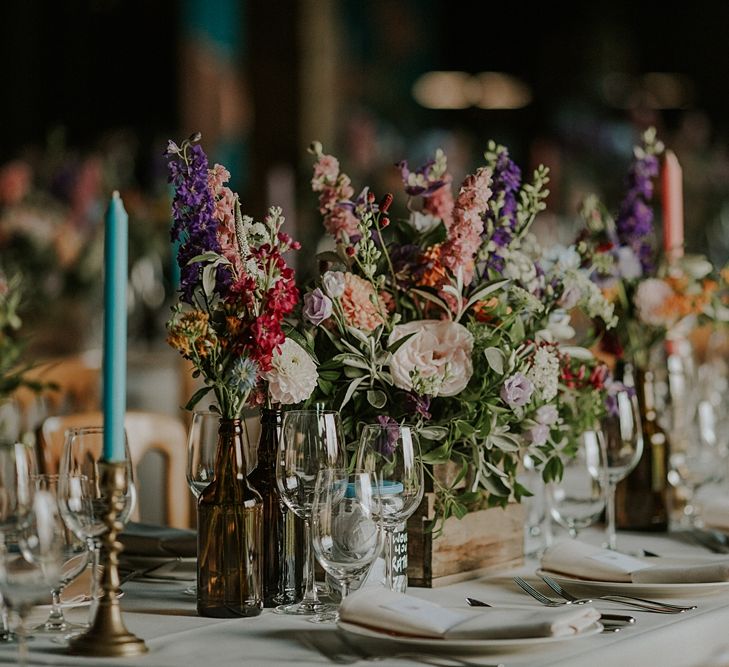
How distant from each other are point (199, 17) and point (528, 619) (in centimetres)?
780

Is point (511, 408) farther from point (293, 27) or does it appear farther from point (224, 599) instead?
point (293, 27)

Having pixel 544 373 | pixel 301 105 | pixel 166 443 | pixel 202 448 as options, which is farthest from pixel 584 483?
pixel 301 105

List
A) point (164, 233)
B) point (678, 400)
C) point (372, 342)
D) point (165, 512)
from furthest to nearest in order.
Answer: point (164, 233) → point (165, 512) → point (678, 400) → point (372, 342)

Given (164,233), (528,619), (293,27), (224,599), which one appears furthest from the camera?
(293,27)

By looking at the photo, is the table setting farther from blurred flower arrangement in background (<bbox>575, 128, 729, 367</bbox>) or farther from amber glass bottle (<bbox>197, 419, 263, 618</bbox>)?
blurred flower arrangement in background (<bbox>575, 128, 729, 367</bbox>)

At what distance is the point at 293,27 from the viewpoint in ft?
26.9

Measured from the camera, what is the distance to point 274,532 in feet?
5.29

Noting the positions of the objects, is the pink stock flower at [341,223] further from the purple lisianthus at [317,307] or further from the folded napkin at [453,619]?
the folded napkin at [453,619]

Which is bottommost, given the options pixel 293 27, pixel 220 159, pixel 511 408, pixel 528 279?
pixel 511 408

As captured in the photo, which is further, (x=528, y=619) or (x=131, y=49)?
(x=131, y=49)

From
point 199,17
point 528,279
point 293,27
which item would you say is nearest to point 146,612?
point 528,279

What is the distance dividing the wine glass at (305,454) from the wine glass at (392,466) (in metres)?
0.06

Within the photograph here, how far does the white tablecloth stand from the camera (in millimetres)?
1327

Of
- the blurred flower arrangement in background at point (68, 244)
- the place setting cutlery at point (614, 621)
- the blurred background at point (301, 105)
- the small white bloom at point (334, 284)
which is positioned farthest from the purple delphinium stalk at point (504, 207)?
the blurred flower arrangement in background at point (68, 244)
